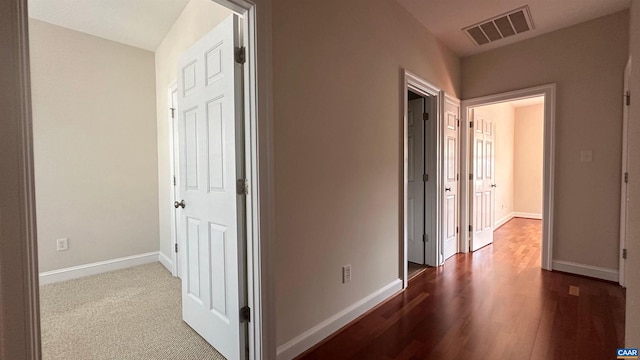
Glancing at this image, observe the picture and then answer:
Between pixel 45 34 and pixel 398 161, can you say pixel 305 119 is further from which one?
pixel 45 34

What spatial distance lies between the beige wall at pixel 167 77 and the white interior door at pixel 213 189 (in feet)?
2.06

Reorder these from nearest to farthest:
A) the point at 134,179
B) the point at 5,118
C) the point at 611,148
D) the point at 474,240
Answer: the point at 5,118 → the point at 611,148 → the point at 134,179 → the point at 474,240

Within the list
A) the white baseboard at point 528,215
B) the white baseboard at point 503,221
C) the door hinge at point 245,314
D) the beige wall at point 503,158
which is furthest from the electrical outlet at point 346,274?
the white baseboard at point 528,215

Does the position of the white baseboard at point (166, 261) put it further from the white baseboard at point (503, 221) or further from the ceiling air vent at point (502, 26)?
the white baseboard at point (503, 221)

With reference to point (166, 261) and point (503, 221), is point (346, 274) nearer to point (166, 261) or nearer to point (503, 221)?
point (166, 261)

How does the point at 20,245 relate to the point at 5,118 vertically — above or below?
below

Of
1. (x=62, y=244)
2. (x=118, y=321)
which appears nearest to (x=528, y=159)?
(x=118, y=321)

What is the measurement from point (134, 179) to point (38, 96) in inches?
47.5

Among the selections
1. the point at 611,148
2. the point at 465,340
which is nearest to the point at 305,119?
the point at 465,340

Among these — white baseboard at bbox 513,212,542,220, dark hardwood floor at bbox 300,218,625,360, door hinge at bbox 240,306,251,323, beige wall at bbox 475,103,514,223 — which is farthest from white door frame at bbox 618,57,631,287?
white baseboard at bbox 513,212,542,220

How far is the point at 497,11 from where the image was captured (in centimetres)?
271

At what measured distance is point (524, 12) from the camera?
274cm

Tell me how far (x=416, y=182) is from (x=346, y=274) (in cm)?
185

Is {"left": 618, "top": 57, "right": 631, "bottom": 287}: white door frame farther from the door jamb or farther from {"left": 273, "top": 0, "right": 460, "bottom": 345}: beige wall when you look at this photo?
the door jamb
